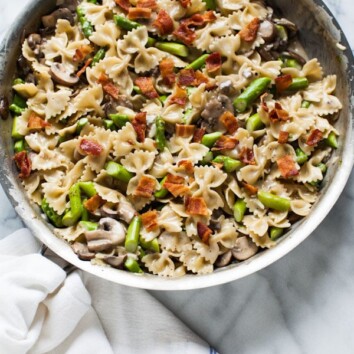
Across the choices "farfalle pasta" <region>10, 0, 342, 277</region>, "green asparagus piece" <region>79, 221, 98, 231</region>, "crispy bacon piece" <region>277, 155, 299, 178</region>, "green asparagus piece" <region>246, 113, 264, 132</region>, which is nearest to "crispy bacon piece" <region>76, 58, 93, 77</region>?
"farfalle pasta" <region>10, 0, 342, 277</region>

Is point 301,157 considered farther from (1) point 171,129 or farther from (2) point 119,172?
(2) point 119,172

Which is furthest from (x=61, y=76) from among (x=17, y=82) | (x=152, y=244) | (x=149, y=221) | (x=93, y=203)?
(x=152, y=244)

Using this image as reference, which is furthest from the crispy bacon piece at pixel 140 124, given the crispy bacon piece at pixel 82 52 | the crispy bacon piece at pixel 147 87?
the crispy bacon piece at pixel 82 52

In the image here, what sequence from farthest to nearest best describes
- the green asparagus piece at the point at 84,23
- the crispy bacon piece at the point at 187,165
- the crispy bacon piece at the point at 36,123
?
the green asparagus piece at the point at 84,23 → the crispy bacon piece at the point at 36,123 → the crispy bacon piece at the point at 187,165

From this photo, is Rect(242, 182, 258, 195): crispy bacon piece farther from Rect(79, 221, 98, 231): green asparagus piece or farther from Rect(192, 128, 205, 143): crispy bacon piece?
Rect(79, 221, 98, 231): green asparagus piece

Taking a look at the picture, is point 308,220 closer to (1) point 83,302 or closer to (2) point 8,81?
(1) point 83,302

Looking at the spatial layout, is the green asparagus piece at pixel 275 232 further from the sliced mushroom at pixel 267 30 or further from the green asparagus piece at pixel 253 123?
the sliced mushroom at pixel 267 30
